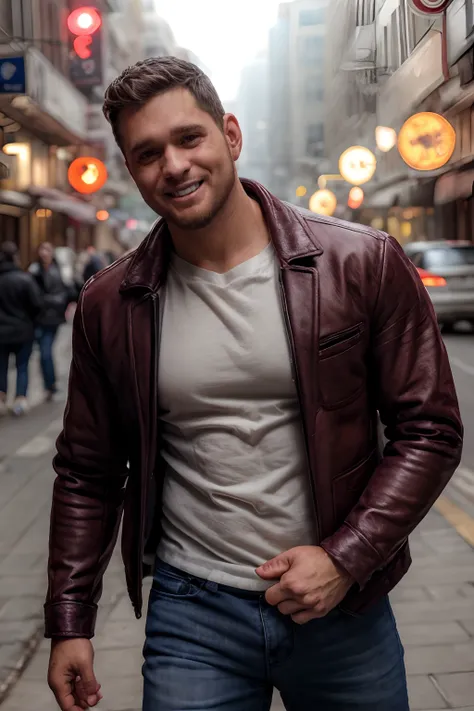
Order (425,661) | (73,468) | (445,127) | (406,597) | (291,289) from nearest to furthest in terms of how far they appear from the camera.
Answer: (291,289) < (73,468) < (445,127) < (425,661) < (406,597)

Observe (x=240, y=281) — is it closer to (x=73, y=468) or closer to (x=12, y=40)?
(x=73, y=468)

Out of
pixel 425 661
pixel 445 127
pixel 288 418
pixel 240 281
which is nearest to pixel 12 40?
pixel 445 127

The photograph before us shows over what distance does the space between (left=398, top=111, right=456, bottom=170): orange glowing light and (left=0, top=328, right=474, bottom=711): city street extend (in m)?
1.84

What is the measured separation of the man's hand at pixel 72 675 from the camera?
1.68 m

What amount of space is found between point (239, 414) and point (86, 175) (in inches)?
464

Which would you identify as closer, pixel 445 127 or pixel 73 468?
pixel 73 468

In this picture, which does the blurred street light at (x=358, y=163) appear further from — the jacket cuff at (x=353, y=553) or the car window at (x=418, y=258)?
the car window at (x=418, y=258)

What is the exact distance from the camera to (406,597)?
407 cm

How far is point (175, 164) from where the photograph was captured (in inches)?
62.0

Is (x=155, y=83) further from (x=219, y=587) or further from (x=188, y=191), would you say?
(x=219, y=587)

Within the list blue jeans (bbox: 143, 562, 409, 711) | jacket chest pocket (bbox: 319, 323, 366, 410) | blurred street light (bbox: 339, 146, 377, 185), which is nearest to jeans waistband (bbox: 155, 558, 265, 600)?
blue jeans (bbox: 143, 562, 409, 711)

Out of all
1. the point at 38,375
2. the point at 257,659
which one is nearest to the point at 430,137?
the point at 257,659

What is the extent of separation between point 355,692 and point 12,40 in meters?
2.07

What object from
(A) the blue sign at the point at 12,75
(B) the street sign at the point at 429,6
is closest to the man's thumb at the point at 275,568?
(B) the street sign at the point at 429,6
